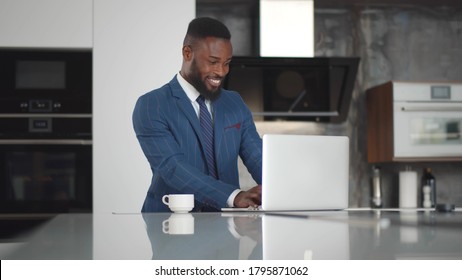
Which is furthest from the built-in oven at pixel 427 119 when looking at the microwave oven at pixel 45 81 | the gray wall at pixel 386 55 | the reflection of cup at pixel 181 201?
the reflection of cup at pixel 181 201

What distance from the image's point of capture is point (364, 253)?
1282 millimetres

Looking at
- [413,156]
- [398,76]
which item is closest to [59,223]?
[413,156]

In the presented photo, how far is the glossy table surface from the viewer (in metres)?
1.29

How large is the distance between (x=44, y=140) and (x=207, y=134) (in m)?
0.85

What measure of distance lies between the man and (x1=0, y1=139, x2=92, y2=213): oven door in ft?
1.17

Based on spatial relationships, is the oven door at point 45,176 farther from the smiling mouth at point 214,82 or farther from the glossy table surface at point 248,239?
the glossy table surface at point 248,239

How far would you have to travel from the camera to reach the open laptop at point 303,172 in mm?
2363

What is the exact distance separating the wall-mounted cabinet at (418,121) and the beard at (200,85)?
1.16m

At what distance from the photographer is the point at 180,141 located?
10.8ft

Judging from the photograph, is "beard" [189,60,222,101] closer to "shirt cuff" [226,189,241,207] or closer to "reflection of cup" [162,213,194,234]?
"shirt cuff" [226,189,241,207]

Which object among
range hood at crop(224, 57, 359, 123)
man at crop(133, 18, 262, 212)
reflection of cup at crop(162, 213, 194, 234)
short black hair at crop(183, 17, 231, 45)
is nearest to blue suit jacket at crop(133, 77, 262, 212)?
man at crop(133, 18, 262, 212)

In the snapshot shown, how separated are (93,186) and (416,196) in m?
2.03

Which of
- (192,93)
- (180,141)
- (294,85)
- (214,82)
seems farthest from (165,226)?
(294,85)

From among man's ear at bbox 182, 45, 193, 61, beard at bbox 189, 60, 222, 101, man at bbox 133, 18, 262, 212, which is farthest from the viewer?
man's ear at bbox 182, 45, 193, 61
